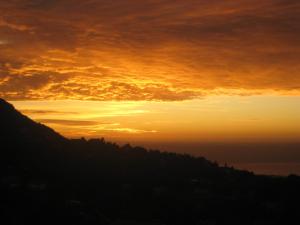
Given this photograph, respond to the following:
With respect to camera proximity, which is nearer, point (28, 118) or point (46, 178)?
point (46, 178)

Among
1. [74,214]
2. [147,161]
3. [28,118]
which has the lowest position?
[74,214]

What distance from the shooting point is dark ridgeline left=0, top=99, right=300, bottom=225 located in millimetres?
67375

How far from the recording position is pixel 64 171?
84500 millimetres

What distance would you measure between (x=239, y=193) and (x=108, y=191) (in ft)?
73.0

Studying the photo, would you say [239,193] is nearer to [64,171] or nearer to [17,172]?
[64,171]

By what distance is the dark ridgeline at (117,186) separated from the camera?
221ft

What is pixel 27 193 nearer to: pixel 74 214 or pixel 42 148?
pixel 74 214

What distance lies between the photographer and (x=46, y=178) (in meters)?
79.1

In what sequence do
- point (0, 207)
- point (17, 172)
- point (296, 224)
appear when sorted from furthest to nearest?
point (17, 172)
point (296, 224)
point (0, 207)

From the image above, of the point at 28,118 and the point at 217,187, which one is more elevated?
the point at 28,118

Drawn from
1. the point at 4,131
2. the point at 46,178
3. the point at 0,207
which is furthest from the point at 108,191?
the point at 4,131

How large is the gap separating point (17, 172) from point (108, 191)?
14.6 m

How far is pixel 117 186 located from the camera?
81.3 m

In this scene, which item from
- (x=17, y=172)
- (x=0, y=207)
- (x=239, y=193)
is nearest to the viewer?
(x=0, y=207)
